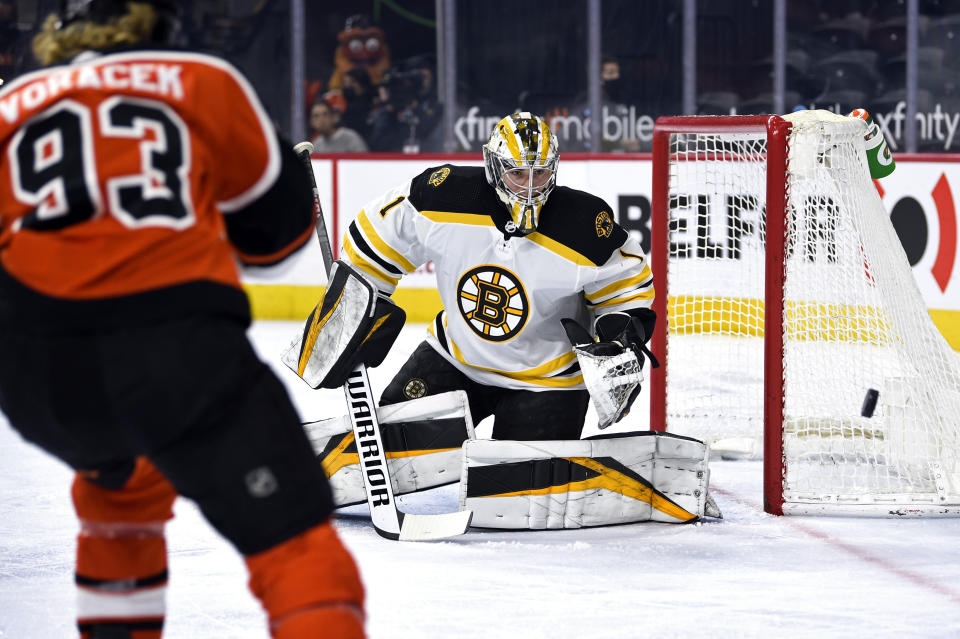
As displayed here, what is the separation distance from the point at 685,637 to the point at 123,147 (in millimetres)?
1262

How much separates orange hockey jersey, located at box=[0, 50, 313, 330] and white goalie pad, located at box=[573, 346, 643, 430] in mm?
1563

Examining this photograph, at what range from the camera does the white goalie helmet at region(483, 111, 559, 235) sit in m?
2.78

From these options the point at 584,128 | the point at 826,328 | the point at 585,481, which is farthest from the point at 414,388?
the point at 584,128

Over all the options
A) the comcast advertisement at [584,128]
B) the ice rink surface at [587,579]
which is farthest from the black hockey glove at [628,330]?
the comcast advertisement at [584,128]

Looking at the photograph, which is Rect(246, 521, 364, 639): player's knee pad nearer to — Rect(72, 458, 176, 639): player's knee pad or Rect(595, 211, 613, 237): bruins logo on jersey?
Rect(72, 458, 176, 639): player's knee pad

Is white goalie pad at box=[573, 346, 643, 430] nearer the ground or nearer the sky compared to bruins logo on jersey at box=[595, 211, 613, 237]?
nearer the ground

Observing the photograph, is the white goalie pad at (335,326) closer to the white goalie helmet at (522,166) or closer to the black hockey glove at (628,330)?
the white goalie helmet at (522,166)

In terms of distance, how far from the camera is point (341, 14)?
309 inches

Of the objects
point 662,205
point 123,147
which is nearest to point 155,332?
point 123,147

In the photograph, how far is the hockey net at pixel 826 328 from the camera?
9.55ft

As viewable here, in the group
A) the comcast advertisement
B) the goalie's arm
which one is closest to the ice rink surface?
the goalie's arm

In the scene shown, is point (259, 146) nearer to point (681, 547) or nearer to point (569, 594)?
point (569, 594)

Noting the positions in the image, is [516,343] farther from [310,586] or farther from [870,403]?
[310,586]

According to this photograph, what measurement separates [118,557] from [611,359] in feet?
4.86
